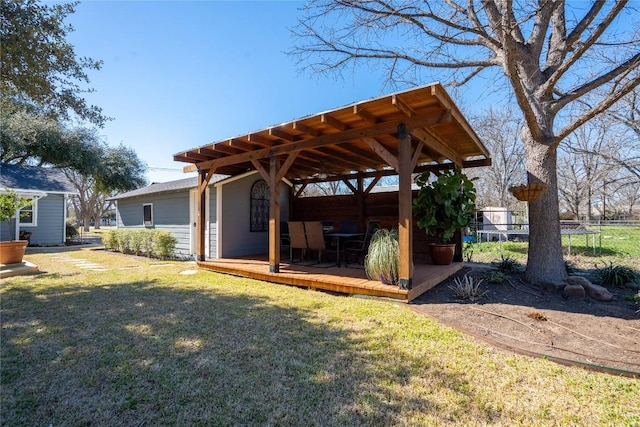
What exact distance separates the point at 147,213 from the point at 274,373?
34.4 ft

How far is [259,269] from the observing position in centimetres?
625

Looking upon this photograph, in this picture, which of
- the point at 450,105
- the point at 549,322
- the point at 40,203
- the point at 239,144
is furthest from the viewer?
the point at 40,203

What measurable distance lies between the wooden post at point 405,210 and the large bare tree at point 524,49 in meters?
1.66

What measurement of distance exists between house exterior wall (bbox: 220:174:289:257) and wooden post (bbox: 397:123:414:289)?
5393mm

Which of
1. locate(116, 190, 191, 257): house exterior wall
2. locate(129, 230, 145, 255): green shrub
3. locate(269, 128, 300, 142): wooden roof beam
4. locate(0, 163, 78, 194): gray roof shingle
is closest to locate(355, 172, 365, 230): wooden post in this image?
locate(269, 128, 300, 142): wooden roof beam

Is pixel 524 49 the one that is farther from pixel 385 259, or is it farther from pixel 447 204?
pixel 385 259

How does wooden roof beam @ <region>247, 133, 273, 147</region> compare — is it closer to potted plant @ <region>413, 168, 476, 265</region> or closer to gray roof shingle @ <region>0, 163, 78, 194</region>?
potted plant @ <region>413, 168, 476, 265</region>

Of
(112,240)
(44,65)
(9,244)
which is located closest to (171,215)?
(112,240)

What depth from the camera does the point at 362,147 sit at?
250 inches

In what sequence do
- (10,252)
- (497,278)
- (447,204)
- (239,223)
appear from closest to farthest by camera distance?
(497,278), (447,204), (10,252), (239,223)

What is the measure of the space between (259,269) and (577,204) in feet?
74.3

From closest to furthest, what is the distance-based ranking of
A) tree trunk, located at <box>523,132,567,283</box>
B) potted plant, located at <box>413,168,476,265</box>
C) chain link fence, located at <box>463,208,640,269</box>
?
tree trunk, located at <box>523,132,567,283</box> < potted plant, located at <box>413,168,476,265</box> < chain link fence, located at <box>463,208,640,269</box>

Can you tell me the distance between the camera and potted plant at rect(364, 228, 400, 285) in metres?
4.64

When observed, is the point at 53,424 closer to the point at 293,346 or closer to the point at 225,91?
the point at 293,346
